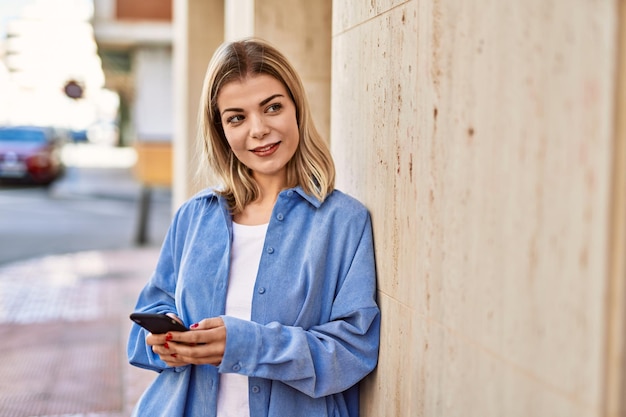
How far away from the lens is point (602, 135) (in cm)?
115

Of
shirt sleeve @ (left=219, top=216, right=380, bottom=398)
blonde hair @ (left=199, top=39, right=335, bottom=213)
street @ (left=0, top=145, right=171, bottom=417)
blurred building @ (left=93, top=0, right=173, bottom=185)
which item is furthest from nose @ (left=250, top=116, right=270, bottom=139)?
blurred building @ (left=93, top=0, right=173, bottom=185)

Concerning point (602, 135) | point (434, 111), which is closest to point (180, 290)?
point (434, 111)

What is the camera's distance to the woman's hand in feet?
6.51

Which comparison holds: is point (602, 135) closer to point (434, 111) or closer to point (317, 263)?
point (434, 111)

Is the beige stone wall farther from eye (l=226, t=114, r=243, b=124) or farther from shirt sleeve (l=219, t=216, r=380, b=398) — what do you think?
eye (l=226, t=114, r=243, b=124)

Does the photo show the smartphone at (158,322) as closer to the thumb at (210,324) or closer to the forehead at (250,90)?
the thumb at (210,324)

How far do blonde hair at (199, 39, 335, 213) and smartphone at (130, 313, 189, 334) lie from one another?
495 mm

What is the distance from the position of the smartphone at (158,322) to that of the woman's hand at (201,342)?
16 mm

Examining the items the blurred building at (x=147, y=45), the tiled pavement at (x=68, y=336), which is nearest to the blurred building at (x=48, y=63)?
the blurred building at (x=147, y=45)

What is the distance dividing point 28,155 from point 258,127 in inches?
874

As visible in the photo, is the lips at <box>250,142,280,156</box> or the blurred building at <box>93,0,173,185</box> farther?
the blurred building at <box>93,0,173,185</box>

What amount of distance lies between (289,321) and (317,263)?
0.18m

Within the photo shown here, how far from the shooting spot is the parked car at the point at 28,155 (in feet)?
75.1

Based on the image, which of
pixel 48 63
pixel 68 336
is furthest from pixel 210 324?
pixel 48 63
